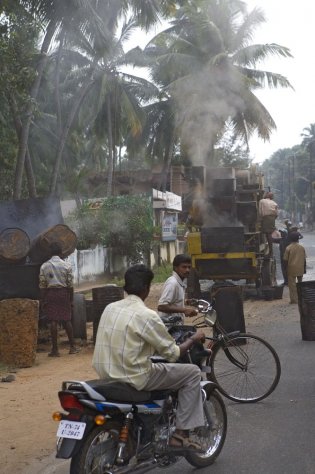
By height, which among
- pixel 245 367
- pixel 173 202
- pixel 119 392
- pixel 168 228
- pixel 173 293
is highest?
pixel 173 202

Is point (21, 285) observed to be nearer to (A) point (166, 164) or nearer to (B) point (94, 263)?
(B) point (94, 263)

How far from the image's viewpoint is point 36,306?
8.59 meters

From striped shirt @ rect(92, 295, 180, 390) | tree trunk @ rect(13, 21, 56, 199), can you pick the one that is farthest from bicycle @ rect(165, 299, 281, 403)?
tree trunk @ rect(13, 21, 56, 199)

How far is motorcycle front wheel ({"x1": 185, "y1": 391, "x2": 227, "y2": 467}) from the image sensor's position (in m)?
4.59

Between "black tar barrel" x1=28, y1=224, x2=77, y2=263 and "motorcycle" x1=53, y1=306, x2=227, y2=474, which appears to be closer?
"motorcycle" x1=53, y1=306, x2=227, y2=474

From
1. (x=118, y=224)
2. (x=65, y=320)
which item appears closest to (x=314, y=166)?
(x=118, y=224)

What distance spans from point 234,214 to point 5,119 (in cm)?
880

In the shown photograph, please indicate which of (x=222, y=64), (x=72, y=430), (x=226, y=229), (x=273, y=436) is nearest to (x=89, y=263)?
(x=226, y=229)

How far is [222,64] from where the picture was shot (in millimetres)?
26547

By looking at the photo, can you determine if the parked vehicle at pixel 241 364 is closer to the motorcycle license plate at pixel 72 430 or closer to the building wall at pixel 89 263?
the motorcycle license plate at pixel 72 430

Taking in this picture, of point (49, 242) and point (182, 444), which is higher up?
point (49, 242)

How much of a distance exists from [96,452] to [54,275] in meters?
5.41

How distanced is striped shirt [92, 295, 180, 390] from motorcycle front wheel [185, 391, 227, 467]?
0.78 metres

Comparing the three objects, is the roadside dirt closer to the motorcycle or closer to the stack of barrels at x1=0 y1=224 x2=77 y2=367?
the stack of barrels at x1=0 y1=224 x2=77 y2=367
